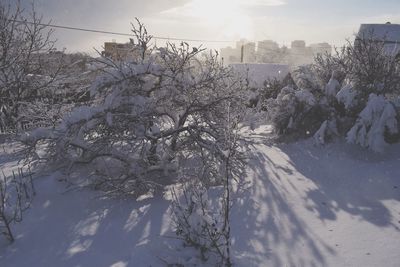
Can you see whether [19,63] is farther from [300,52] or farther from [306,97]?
[300,52]

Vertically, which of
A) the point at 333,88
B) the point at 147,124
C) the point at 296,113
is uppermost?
the point at 333,88

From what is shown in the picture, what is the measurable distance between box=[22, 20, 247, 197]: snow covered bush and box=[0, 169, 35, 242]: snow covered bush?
68cm

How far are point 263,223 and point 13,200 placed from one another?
4.09 metres

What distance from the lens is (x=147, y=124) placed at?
22.1 ft

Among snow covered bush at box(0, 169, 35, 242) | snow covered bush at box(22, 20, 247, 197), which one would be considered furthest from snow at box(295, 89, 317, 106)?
snow covered bush at box(0, 169, 35, 242)

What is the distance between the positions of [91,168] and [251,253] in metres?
4.57

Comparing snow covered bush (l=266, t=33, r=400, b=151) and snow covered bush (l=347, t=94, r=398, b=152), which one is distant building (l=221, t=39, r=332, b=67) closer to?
snow covered bush (l=266, t=33, r=400, b=151)

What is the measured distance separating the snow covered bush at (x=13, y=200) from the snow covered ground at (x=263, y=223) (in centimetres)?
14

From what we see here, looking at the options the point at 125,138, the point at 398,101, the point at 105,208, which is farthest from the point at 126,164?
the point at 398,101

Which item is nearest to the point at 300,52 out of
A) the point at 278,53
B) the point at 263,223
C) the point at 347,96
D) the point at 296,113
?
the point at 278,53

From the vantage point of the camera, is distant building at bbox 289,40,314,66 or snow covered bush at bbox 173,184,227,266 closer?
snow covered bush at bbox 173,184,227,266

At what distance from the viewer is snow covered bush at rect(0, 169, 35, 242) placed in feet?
16.7

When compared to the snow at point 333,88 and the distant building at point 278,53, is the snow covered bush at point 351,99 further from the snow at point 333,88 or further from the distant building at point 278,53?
the distant building at point 278,53

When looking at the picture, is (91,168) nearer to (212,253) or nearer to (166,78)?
(166,78)
